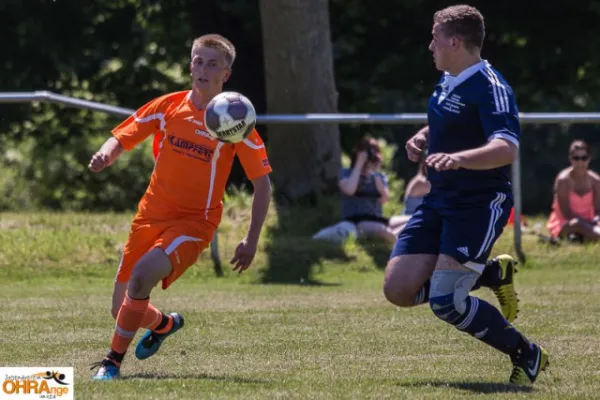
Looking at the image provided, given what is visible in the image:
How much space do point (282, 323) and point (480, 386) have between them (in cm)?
300

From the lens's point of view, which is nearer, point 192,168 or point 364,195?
point 192,168

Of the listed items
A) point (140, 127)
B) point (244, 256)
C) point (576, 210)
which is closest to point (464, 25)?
point (244, 256)

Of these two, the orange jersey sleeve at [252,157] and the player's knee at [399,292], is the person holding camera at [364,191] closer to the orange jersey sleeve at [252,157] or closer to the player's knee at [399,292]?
the orange jersey sleeve at [252,157]

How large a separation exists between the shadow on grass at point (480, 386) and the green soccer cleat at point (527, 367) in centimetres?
8

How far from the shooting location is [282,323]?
9.89 metres

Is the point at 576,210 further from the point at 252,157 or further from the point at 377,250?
the point at 252,157

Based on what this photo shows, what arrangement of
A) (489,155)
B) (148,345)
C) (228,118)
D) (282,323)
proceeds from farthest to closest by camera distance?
1. (282,323)
2. (148,345)
3. (228,118)
4. (489,155)

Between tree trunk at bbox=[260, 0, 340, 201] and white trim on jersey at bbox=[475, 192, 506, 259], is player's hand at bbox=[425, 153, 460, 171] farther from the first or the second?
tree trunk at bbox=[260, 0, 340, 201]

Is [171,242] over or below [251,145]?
below

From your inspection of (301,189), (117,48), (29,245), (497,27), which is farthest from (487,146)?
(117,48)

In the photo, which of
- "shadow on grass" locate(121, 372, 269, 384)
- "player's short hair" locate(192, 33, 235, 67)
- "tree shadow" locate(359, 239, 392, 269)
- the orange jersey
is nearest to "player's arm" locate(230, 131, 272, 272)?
the orange jersey

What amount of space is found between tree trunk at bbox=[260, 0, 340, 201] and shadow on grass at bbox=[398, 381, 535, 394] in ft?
27.8

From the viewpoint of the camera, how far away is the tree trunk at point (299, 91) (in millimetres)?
15734

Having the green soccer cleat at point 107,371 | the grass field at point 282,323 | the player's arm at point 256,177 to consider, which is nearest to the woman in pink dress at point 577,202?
the grass field at point 282,323
